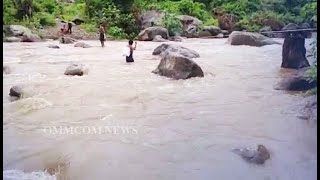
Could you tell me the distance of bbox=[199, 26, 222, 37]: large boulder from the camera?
233 cm

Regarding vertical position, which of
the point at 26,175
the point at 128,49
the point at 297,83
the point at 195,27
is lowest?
the point at 26,175

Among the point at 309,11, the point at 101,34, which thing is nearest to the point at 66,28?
the point at 101,34

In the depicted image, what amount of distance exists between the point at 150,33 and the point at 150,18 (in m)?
0.09

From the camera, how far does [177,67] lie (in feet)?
7.46

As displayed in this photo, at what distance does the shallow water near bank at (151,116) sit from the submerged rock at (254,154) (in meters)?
0.02

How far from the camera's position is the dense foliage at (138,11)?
7.43 ft

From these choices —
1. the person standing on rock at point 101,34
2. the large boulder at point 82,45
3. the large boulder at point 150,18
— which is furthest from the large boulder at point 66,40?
the large boulder at point 150,18

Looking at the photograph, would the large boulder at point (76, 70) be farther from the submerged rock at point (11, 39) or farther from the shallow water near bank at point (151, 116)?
the submerged rock at point (11, 39)

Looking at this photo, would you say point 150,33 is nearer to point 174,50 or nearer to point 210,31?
point 174,50

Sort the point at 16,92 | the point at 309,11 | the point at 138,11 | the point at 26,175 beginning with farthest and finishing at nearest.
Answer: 1. the point at 138,11
2. the point at 309,11
3. the point at 16,92
4. the point at 26,175

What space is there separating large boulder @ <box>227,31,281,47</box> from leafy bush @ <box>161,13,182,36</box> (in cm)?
26

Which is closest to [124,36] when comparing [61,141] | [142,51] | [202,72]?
[142,51]

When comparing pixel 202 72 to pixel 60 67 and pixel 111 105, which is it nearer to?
pixel 111 105

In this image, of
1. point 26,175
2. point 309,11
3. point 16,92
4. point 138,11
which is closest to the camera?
point 26,175
